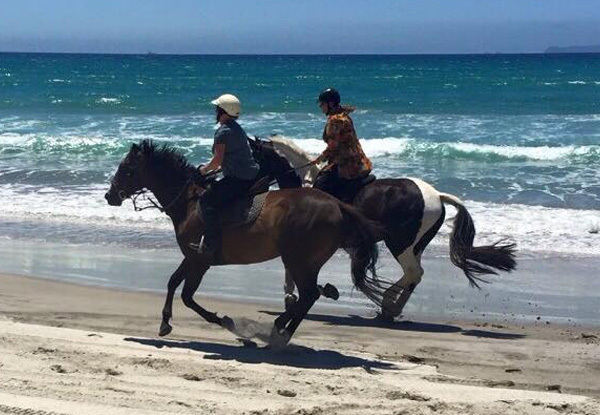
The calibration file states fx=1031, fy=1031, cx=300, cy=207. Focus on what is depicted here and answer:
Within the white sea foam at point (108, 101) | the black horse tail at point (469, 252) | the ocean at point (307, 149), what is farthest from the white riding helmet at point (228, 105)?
the white sea foam at point (108, 101)

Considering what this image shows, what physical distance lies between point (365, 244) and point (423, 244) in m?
1.95

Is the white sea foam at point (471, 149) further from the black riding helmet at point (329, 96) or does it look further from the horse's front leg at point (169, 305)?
the horse's front leg at point (169, 305)

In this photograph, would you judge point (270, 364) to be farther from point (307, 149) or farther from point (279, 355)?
point (307, 149)

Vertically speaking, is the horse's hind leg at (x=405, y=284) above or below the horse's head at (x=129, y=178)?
below

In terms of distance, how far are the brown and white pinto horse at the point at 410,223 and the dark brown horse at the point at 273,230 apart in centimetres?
114

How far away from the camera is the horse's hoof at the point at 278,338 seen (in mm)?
8094

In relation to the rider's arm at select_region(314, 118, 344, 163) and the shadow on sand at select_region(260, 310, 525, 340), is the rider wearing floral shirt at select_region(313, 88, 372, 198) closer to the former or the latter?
the rider's arm at select_region(314, 118, 344, 163)

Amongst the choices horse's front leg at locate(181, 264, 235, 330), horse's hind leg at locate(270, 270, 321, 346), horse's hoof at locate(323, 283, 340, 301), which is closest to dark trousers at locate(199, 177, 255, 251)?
horse's front leg at locate(181, 264, 235, 330)

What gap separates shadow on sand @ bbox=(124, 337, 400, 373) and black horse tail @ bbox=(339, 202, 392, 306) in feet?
2.53

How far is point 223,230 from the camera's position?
324 inches

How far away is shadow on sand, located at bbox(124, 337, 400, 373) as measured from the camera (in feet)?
25.2

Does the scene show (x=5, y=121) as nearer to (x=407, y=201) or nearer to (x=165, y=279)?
(x=165, y=279)

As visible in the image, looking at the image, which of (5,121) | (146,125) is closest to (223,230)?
(146,125)

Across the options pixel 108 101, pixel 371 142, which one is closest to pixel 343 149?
pixel 371 142
